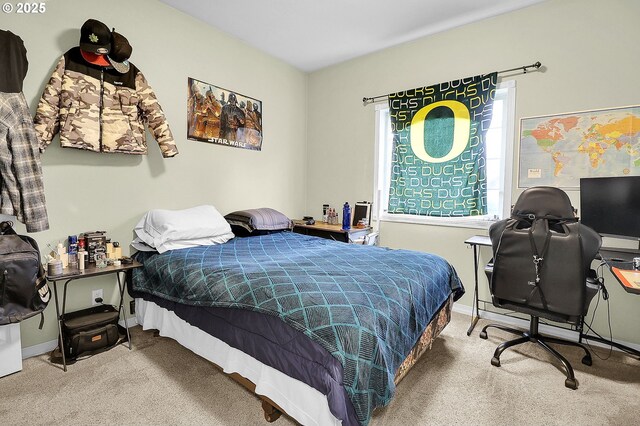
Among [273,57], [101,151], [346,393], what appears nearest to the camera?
[346,393]

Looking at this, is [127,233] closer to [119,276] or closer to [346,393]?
[119,276]

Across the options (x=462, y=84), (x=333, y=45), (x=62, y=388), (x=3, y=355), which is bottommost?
(x=62, y=388)

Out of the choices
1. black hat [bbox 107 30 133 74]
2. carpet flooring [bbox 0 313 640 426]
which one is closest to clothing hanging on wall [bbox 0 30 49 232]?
black hat [bbox 107 30 133 74]

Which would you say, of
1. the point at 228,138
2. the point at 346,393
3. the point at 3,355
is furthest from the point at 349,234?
the point at 3,355

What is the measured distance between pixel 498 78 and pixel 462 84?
308 mm

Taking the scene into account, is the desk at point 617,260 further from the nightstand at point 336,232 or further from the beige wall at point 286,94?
the nightstand at point 336,232

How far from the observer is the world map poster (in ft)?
8.03

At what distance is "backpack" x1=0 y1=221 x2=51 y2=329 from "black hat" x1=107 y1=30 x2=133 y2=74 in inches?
55.4

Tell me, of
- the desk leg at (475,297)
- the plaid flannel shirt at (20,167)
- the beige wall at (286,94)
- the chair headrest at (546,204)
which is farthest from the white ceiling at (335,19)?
the desk leg at (475,297)

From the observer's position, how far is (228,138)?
3457mm

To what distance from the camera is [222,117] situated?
339 cm

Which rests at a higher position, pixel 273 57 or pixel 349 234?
pixel 273 57

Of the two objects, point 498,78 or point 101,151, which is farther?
point 498,78

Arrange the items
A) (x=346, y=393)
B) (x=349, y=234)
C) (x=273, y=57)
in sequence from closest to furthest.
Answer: (x=346, y=393)
(x=349, y=234)
(x=273, y=57)
